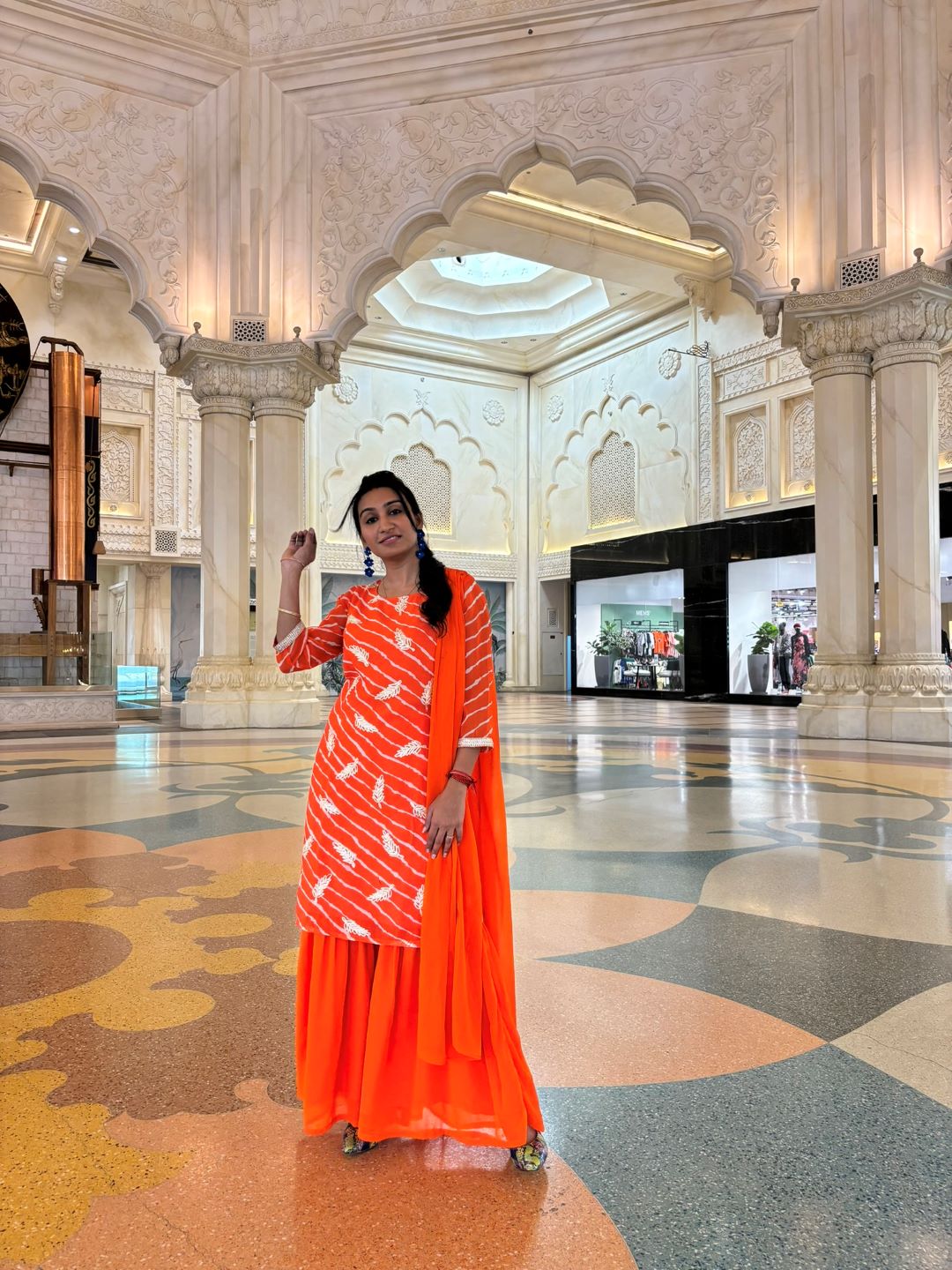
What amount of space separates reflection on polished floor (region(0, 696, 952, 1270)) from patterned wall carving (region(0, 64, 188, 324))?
6.32 meters

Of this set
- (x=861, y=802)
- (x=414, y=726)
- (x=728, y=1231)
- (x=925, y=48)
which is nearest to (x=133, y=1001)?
(x=414, y=726)

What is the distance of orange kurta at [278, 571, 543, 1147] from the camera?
1.23 m

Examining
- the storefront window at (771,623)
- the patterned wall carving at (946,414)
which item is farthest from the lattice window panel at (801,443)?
the patterned wall carving at (946,414)

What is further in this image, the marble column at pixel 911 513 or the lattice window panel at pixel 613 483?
the lattice window panel at pixel 613 483

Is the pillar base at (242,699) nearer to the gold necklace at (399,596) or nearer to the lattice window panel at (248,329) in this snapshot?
the lattice window panel at (248,329)

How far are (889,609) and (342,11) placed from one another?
6.93 meters

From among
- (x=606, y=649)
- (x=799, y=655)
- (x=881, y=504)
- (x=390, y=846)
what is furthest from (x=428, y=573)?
(x=606, y=649)

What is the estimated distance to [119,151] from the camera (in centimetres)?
782

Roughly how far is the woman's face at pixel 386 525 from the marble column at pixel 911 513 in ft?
20.8

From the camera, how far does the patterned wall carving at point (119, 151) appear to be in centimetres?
748

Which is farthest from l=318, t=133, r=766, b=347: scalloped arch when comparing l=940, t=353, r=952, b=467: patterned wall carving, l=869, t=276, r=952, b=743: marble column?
l=940, t=353, r=952, b=467: patterned wall carving

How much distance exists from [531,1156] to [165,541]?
614 inches

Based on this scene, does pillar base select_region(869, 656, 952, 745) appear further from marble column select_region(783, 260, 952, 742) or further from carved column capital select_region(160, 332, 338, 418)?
carved column capital select_region(160, 332, 338, 418)

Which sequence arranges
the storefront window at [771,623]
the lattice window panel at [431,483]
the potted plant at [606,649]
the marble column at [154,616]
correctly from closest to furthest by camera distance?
the storefront window at [771,623] → the marble column at [154,616] → the potted plant at [606,649] → the lattice window panel at [431,483]
